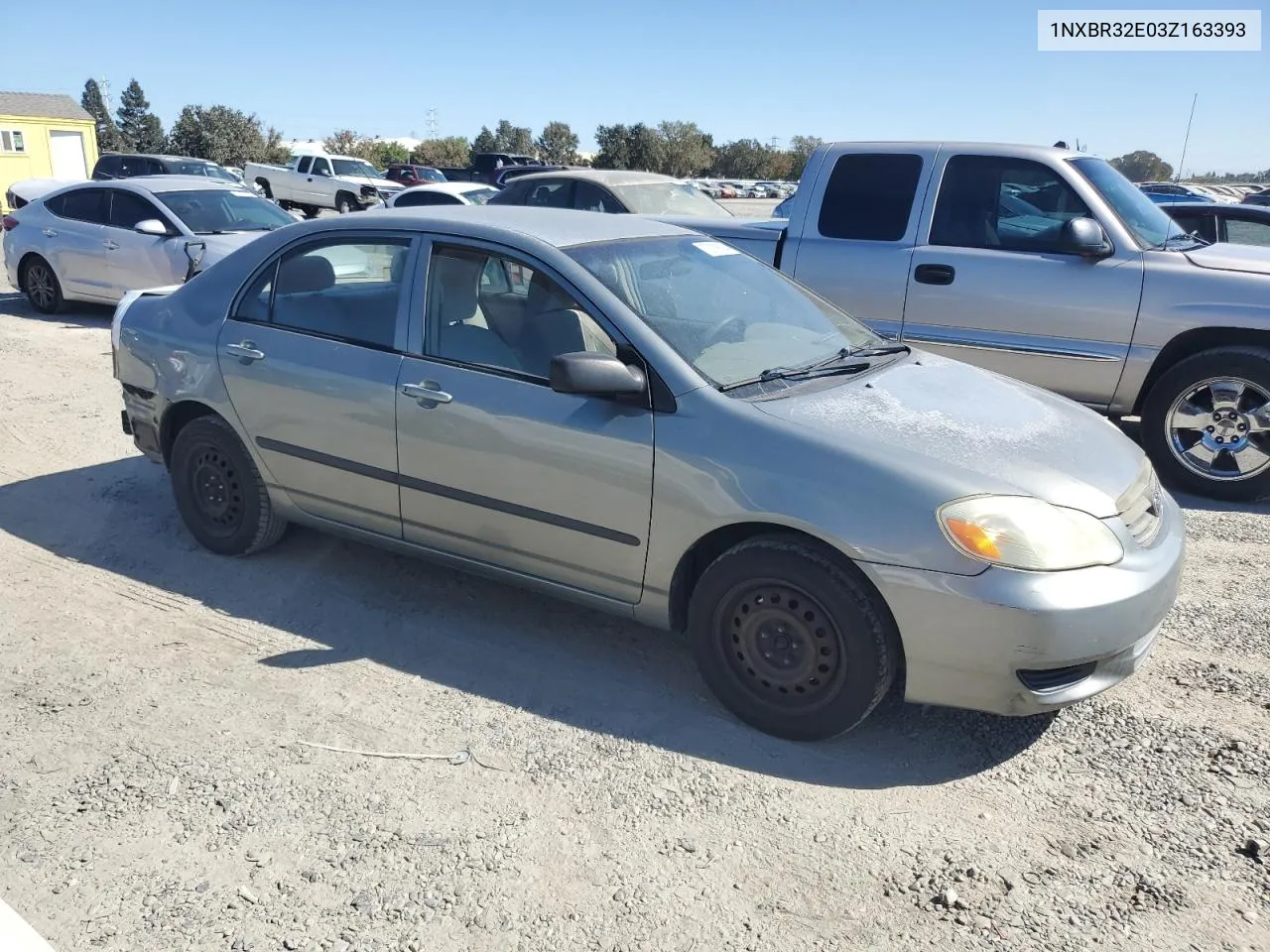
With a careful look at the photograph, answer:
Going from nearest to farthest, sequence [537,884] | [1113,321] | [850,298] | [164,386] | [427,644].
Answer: [537,884] < [427,644] < [164,386] < [1113,321] < [850,298]

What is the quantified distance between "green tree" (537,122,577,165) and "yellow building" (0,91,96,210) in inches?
1611

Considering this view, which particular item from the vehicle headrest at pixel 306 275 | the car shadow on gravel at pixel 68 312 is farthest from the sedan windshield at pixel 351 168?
the vehicle headrest at pixel 306 275

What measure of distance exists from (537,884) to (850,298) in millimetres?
4949

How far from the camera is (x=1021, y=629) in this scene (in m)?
3.02

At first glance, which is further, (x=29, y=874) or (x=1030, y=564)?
→ (x=1030, y=564)

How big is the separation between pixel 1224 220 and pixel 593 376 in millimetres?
7380

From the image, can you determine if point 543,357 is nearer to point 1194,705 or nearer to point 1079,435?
point 1079,435

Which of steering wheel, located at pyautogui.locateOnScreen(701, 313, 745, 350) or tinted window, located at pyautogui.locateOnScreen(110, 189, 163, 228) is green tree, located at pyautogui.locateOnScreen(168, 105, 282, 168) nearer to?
tinted window, located at pyautogui.locateOnScreen(110, 189, 163, 228)

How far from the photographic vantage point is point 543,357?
385cm

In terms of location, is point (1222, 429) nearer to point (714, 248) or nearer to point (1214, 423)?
point (1214, 423)

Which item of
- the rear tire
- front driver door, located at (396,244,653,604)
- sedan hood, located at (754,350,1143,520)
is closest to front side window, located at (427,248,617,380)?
front driver door, located at (396,244,653,604)

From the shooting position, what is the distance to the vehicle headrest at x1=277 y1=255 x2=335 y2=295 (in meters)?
4.52

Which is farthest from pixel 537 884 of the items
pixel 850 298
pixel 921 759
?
pixel 850 298

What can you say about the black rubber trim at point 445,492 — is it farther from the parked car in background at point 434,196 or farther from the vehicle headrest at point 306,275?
the parked car in background at point 434,196
